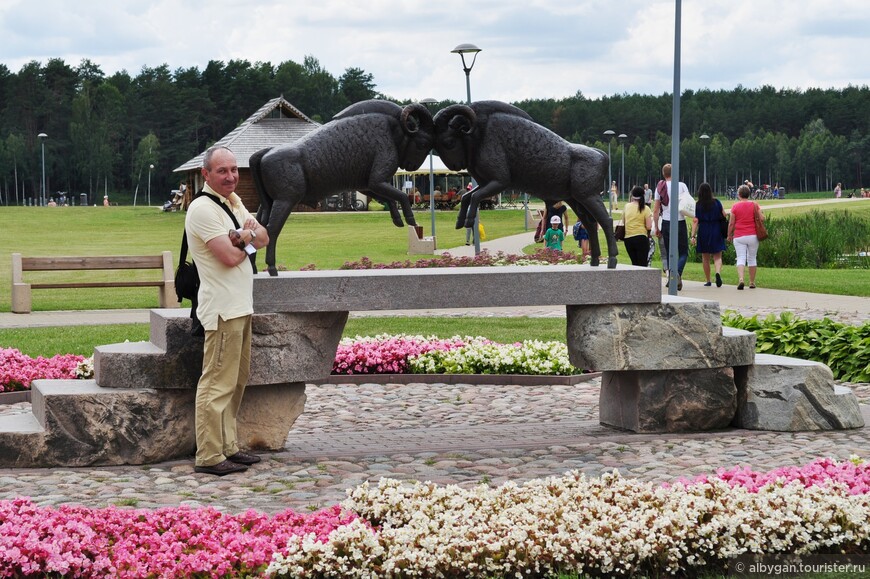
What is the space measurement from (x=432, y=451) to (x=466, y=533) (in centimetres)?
295

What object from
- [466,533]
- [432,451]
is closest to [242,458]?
[432,451]

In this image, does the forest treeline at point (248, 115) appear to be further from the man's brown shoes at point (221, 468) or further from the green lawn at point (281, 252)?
the man's brown shoes at point (221, 468)

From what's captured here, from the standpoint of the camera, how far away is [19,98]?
9775cm

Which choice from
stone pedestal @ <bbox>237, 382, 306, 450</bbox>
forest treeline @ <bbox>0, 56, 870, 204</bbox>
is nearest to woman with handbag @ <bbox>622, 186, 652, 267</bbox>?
stone pedestal @ <bbox>237, 382, 306, 450</bbox>

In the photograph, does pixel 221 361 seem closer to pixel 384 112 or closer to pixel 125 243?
pixel 384 112

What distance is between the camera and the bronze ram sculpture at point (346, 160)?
308 inches

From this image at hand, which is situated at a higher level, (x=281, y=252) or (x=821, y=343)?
(x=281, y=252)

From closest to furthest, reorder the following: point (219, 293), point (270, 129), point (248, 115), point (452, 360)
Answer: point (219, 293) < point (452, 360) < point (270, 129) < point (248, 115)

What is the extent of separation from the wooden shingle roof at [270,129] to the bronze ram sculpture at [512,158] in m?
45.1

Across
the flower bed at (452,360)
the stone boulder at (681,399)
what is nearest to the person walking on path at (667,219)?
the flower bed at (452,360)

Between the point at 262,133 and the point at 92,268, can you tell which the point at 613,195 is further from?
the point at 92,268

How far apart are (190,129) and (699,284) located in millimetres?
75375

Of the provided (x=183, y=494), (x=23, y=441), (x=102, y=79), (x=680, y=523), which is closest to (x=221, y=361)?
(x=183, y=494)

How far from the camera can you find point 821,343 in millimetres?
11469
